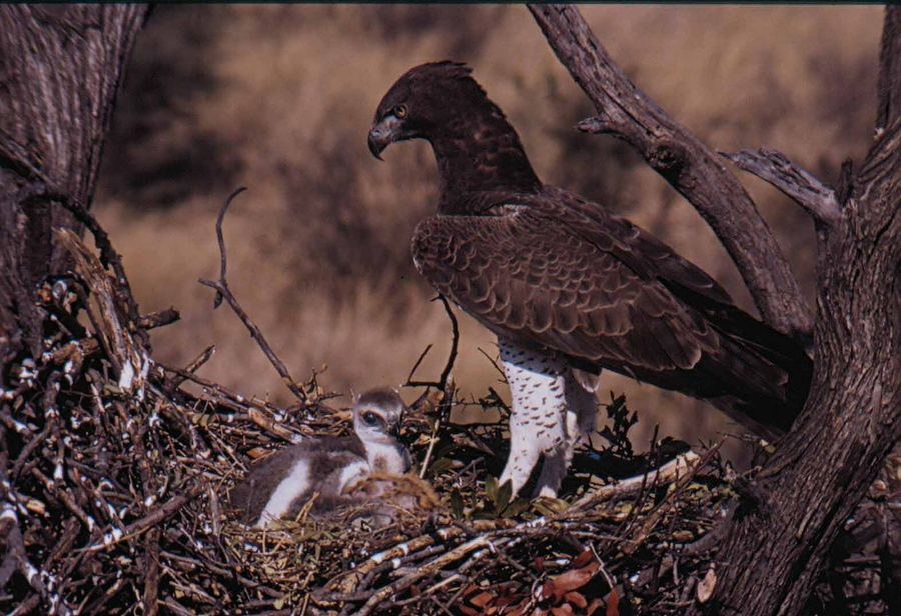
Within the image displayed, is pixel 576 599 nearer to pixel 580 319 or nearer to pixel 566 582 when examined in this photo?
pixel 566 582

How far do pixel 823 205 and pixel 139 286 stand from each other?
803cm

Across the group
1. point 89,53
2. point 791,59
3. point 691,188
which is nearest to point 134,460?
point 89,53

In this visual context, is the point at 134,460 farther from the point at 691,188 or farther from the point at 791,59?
→ the point at 791,59

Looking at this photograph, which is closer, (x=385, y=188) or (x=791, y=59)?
(x=385, y=188)

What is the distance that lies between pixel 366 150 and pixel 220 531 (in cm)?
872

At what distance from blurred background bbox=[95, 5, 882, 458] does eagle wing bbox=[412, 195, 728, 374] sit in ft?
14.3

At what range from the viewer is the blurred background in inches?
409

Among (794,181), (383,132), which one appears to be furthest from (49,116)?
(794,181)

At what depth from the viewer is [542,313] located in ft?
14.4

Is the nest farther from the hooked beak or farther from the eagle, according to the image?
the hooked beak

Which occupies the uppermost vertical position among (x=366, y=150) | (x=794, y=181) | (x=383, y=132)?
(x=794, y=181)

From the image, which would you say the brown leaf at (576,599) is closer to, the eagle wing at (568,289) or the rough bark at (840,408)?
the rough bark at (840,408)

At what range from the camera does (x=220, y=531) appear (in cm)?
362

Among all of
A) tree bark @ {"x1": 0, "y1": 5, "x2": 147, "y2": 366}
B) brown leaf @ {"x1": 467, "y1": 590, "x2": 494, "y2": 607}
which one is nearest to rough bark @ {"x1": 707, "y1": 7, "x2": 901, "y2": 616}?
brown leaf @ {"x1": 467, "y1": 590, "x2": 494, "y2": 607}
